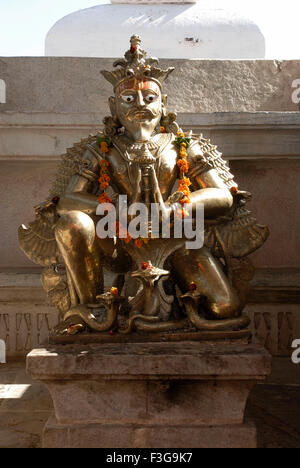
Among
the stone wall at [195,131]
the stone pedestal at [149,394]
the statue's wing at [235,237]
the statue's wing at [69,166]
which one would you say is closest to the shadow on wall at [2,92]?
the stone wall at [195,131]

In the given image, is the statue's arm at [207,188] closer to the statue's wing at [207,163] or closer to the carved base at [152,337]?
the statue's wing at [207,163]

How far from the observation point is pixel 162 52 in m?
5.65

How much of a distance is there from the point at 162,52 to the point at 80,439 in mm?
3670

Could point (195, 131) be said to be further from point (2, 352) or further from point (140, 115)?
point (2, 352)

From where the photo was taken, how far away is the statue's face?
12.1ft

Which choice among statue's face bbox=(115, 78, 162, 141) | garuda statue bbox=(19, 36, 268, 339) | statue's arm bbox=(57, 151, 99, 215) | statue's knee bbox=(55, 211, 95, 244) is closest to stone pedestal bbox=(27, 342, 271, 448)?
garuda statue bbox=(19, 36, 268, 339)

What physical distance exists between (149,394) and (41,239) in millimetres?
1164

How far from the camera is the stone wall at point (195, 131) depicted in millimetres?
4766

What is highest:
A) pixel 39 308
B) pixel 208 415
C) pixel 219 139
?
pixel 219 139

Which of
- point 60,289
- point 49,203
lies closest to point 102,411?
point 60,289

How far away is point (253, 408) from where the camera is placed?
385 centimetres

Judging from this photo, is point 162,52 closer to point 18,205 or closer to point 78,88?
point 78,88

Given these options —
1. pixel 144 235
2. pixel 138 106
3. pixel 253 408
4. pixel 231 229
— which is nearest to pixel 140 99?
pixel 138 106
